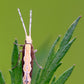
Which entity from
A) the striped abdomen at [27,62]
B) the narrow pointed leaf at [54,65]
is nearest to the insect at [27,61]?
the striped abdomen at [27,62]

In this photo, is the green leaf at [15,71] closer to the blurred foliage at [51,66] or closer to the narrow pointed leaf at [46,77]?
the blurred foliage at [51,66]

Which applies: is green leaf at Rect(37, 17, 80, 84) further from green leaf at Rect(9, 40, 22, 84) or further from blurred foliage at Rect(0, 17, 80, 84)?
green leaf at Rect(9, 40, 22, 84)

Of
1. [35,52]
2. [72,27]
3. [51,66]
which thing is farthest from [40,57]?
[72,27]

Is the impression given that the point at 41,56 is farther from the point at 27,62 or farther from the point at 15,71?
the point at 15,71

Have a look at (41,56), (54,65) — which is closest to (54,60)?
(54,65)

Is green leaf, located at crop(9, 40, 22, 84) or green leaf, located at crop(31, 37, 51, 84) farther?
green leaf, located at crop(31, 37, 51, 84)

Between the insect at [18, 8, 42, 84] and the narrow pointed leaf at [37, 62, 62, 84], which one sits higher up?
the insect at [18, 8, 42, 84]

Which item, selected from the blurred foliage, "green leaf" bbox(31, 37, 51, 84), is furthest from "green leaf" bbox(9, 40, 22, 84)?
"green leaf" bbox(31, 37, 51, 84)

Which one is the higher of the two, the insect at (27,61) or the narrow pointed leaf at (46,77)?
the insect at (27,61)
